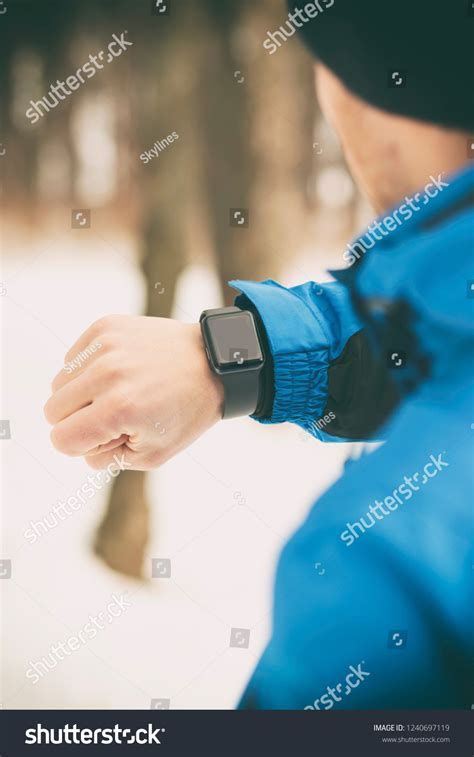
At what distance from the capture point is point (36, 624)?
3.92 feet

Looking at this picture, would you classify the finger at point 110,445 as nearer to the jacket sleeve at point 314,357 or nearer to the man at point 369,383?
the man at point 369,383

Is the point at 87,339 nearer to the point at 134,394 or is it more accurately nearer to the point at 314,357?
the point at 134,394

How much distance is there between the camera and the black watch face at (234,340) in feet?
3.01

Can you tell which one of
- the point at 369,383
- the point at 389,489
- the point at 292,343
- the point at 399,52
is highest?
the point at 399,52

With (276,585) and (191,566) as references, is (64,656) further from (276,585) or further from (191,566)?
(276,585)

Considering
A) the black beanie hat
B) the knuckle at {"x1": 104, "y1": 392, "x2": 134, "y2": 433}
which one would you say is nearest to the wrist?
the knuckle at {"x1": 104, "y1": 392, "x2": 134, "y2": 433}

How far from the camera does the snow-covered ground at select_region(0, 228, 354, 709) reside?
1156 millimetres

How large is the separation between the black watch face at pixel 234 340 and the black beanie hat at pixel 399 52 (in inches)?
18.0

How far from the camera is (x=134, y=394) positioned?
0.88 meters

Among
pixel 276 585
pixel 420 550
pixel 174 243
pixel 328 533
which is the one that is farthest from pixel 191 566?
pixel 174 243

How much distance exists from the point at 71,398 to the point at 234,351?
0.22 metres

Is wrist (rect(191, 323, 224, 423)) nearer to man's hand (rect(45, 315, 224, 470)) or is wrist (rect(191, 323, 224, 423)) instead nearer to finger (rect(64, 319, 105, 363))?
man's hand (rect(45, 315, 224, 470))

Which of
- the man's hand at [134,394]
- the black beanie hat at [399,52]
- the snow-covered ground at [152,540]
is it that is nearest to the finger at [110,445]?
the man's hand at [134,394]

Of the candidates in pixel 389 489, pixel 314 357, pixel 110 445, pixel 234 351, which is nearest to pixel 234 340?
pixel 234 351
